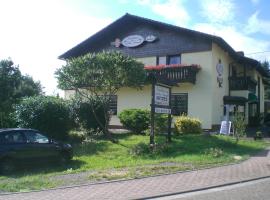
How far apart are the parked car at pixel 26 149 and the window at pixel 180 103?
497 inches

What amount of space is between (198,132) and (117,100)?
843 centimetres

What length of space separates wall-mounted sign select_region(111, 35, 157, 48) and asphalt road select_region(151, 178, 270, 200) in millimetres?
19157

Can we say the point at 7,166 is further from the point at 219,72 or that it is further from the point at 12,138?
the point at 219,72

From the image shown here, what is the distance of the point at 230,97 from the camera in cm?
2839

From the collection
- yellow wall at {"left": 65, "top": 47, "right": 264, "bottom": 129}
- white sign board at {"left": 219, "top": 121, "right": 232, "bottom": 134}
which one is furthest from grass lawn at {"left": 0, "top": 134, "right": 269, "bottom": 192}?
yellow wall at {"left": 65, "top": 47, "right": 264, "bottom": 129}

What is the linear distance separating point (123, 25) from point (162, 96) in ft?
44.1

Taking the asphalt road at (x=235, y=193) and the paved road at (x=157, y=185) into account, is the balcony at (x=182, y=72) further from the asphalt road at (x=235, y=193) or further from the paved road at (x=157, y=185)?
the asphalt road at (x=235, y=193)

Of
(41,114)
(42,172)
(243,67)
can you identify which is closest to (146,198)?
(42,172)

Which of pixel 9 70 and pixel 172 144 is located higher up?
pixel 9 70

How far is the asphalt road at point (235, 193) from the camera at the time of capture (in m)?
9.26

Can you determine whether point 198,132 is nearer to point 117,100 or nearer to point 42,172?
point 117,100

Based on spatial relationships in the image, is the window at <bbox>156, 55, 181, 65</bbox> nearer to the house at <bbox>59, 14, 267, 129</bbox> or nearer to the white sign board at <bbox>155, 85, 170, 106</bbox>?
the house at <bbox>59, 14, 267, 129</bbox>

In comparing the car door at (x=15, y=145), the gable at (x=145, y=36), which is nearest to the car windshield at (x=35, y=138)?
the car door at (x=15, y=145)

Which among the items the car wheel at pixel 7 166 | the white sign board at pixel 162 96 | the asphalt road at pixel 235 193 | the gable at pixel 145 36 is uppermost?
the gable at pixel 145 36
